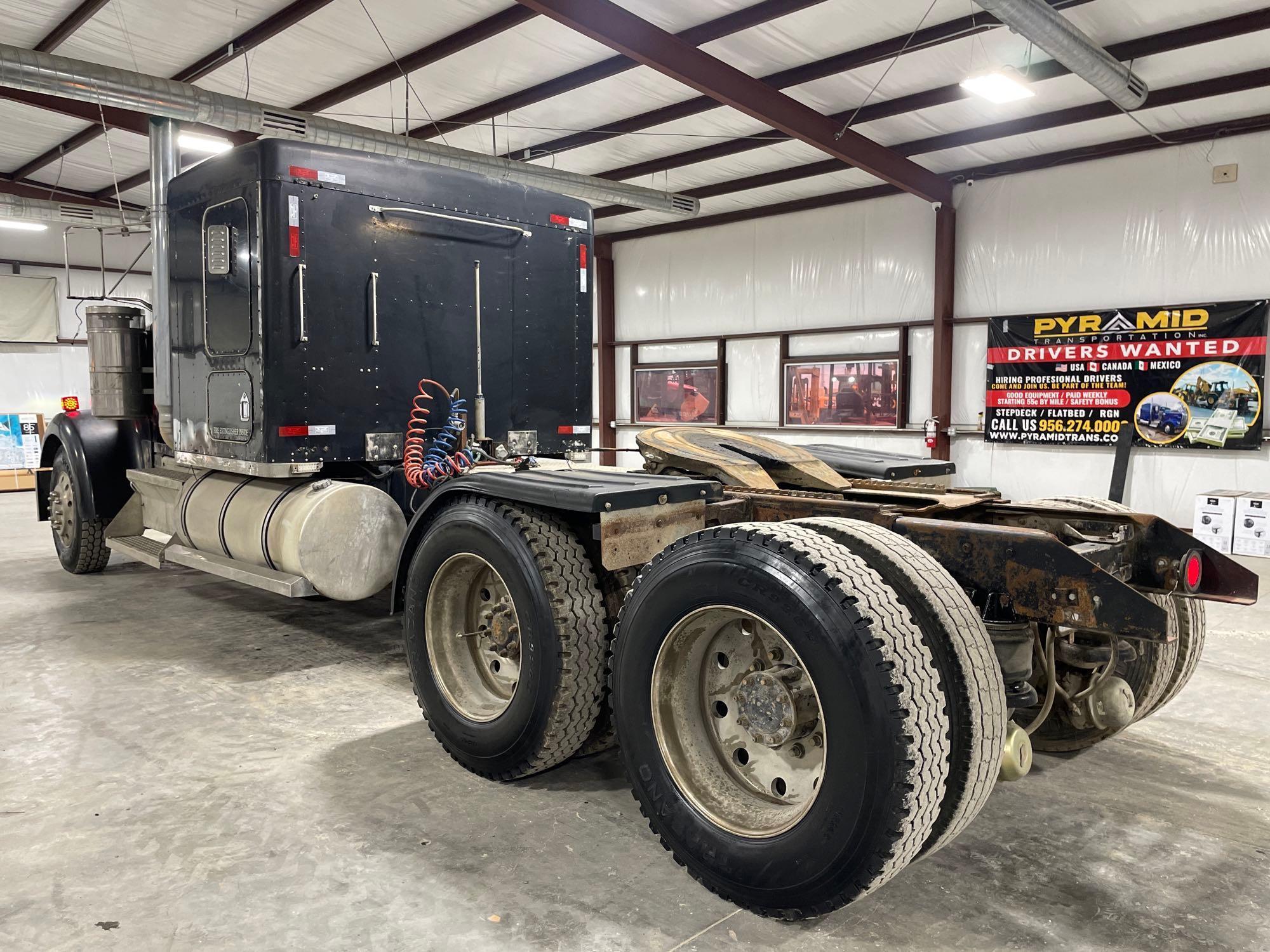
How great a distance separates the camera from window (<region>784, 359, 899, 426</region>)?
13.1m

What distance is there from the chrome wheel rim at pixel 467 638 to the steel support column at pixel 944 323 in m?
9.65

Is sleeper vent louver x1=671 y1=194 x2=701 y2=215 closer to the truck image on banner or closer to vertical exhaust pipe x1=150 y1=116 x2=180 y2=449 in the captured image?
the truck image on banner

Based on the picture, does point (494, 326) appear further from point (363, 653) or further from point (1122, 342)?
point (1122, 342)

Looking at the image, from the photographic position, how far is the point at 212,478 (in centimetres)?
577

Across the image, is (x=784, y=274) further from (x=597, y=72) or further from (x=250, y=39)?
(x=250, y=39)

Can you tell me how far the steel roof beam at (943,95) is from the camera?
25.9 ft

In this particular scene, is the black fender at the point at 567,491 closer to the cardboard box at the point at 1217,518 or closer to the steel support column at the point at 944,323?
the cardboard box at the point at 1217,518

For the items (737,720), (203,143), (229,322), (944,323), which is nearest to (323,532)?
(229,322)

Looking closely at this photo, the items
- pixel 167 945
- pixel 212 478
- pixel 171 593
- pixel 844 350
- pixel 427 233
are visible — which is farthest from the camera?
pixel 844 350

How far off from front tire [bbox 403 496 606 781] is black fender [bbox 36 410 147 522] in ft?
15.1

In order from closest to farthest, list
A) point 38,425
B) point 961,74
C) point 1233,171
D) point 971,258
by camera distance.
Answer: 1. point 961,74
2. point 1233,171
3. point 971,258
4. point 38,425

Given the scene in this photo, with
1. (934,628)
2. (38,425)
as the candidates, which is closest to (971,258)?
(934,628)

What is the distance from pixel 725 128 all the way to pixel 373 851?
403 inches

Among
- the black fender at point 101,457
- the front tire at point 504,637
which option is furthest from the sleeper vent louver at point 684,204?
the front tire at point 504,637
